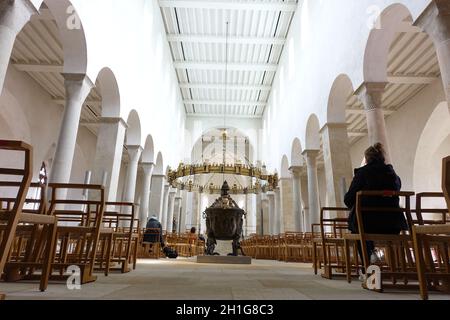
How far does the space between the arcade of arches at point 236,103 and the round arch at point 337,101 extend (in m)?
0.03

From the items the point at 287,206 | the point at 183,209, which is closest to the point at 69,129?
the point at 287,206

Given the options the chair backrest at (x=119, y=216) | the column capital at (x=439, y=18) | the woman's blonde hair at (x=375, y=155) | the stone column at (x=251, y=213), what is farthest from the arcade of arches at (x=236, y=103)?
the stone column at (x=251, y=213)

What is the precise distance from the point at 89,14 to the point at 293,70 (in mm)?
9717

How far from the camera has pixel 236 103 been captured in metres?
22.4

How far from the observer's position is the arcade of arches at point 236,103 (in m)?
4.19

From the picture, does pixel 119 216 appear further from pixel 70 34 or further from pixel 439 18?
pixel 439 18

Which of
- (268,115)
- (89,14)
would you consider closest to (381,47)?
(89,14)

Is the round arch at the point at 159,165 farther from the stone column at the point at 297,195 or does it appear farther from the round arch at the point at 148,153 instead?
the stone column at the point at 297,195

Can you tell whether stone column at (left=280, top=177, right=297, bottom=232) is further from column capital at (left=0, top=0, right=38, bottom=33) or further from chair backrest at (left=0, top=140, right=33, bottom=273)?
chair backrest at (left=0, top=140, right=33, bottom=273)

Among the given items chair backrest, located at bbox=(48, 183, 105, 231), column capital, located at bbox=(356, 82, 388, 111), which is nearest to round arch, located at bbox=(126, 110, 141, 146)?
column capital, located at bbox=(356, 82, 388, 111)

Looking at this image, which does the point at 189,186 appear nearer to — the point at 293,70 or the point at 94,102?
the point at 94,102

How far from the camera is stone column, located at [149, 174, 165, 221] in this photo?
16078mm

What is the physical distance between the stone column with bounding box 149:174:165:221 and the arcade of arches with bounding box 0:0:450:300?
71 millimetres

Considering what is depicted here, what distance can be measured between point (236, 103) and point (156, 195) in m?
9.51
